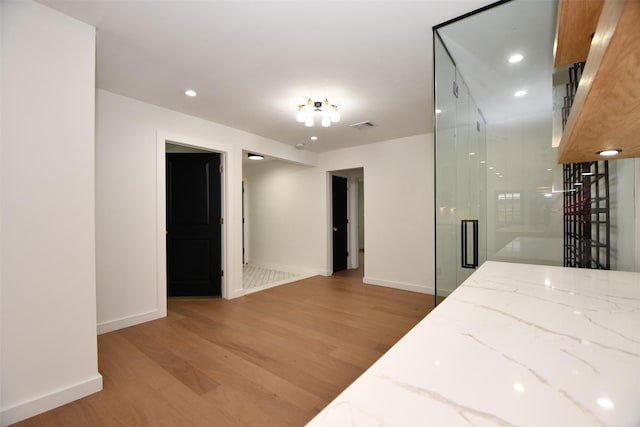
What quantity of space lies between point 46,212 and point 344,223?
17.2 ft

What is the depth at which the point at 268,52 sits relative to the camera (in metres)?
2.26

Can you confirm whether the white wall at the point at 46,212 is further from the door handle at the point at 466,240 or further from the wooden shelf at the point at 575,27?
the door handle at the point at 466,240

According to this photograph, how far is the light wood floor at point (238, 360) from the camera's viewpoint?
1.79 metres

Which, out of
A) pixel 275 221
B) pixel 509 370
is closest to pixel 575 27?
pixel 509 370

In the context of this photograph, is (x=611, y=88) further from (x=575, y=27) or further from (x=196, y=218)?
(x=196, y=218)

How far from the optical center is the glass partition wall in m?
1.90

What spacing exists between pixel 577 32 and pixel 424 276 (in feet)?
13.1

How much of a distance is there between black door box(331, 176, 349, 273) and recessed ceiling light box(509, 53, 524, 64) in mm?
4150

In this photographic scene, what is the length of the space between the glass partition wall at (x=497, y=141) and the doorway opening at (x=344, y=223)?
3593 millimetres

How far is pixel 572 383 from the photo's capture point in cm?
53

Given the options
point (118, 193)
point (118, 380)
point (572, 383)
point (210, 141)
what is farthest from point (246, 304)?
point (572, 383)

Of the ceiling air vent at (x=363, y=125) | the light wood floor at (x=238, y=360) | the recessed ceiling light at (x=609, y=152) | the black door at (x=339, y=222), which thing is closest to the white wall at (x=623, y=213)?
the recessed ceiling light at (x=609, y=152)

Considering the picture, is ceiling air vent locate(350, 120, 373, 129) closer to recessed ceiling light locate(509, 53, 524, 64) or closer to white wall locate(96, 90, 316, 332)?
recessed ceiling light locate(509, 53, 524, 64)

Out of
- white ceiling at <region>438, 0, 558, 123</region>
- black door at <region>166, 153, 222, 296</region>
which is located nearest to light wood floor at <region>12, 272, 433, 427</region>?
black door at <region>166, 153, 222, 296</region>
